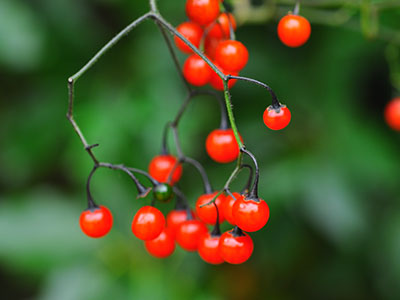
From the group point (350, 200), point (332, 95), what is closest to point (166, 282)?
point (350, 200)

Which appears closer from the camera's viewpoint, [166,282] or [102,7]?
[166,282]

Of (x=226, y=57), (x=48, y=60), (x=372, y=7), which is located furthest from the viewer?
(x=48, y=60)

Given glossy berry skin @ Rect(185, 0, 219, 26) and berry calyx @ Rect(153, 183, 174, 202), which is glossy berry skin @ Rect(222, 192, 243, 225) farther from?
glossy berry skin @ Rect(185, 0, 219, 26)

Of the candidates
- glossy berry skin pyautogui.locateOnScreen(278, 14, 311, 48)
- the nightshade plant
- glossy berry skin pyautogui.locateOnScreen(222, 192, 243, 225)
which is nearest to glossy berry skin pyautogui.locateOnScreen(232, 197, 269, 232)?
the nightshade plant

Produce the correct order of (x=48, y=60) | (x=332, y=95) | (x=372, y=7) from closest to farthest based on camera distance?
(x=372, y=7), (x=332, y=95), (x=48, y=60)

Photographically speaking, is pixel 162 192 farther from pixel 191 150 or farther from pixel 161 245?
pixel 191 150

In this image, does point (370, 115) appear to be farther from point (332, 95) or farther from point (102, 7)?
point (102, 7)

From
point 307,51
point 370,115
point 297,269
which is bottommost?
point 297,269

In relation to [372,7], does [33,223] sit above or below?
below

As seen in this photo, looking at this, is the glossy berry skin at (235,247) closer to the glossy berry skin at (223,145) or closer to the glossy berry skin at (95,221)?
the glossy berry skin at (223,145)
